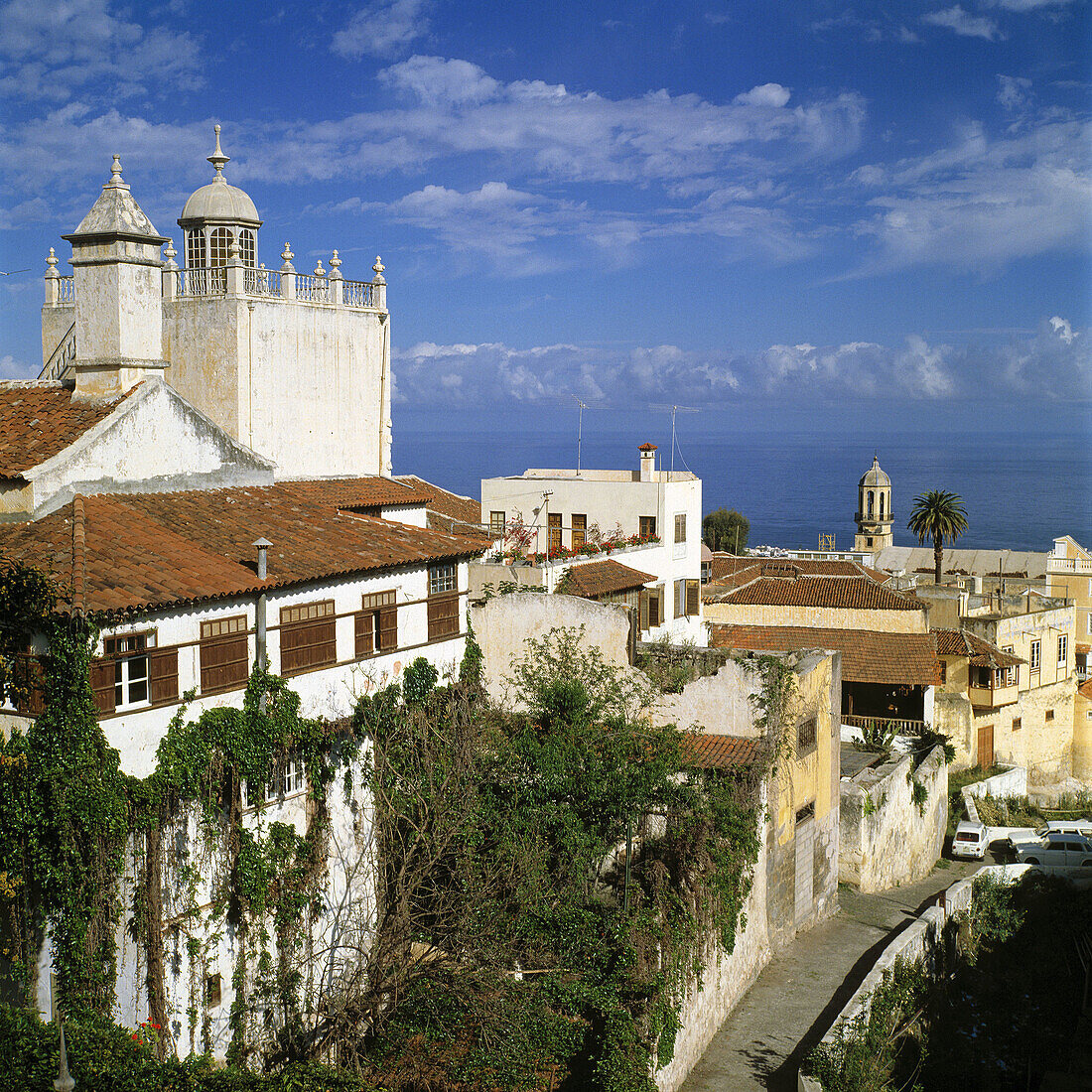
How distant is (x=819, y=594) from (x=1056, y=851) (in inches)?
573

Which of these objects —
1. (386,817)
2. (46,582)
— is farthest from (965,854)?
(46,582)

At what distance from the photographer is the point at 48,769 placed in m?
14.6

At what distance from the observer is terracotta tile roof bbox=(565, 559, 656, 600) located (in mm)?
29547

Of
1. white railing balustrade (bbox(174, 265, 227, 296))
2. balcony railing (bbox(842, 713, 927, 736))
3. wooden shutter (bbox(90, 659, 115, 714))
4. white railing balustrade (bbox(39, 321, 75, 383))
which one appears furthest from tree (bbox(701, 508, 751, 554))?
wooden shutter (bbox(90, 659, 115, 714))

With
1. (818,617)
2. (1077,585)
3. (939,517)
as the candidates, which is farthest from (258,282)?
(1077,585)

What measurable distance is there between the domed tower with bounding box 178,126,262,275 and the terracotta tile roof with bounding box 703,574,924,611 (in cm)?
2595

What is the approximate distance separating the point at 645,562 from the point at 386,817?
50.8 feet

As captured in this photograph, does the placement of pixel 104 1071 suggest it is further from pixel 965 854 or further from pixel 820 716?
pixel 965 854

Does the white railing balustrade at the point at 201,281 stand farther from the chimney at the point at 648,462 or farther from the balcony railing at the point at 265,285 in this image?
the chimney at the point at 648,462

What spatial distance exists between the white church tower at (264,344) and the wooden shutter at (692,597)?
11778mm

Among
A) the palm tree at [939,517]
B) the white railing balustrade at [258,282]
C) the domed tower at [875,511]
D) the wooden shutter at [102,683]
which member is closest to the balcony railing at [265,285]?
the white railing balustrade at [258,282]

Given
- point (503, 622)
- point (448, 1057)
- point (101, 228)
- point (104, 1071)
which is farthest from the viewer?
point (503, 622)

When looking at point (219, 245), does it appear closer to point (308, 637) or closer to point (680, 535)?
point (308, 637)

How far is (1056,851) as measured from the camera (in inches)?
1426
